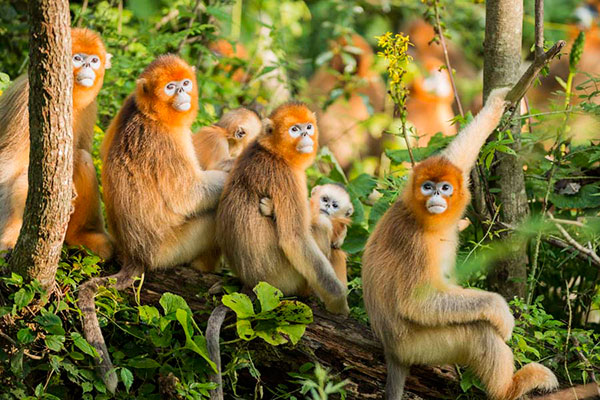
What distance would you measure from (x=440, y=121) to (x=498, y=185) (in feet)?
16.0

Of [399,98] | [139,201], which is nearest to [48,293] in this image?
[139,201]

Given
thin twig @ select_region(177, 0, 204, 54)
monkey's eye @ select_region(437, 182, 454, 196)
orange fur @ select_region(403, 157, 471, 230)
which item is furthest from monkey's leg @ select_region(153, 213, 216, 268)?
thin twig @ select_region(177, 0, 204, 54)

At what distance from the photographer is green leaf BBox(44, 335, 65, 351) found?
4250mm

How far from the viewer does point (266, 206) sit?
4867 mm

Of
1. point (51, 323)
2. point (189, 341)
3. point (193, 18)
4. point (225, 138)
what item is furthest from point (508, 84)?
point (193, 18)

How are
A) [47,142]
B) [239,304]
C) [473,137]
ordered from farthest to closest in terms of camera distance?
[473,137], [239,304], [47,142]

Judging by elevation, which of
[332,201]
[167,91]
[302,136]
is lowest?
[332,201]

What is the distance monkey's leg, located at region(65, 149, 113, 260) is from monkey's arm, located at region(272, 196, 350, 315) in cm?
119

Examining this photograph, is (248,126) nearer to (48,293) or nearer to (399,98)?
(399,98)

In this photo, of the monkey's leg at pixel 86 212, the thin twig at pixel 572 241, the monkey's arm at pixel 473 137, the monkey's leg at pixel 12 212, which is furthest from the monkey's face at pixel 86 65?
the thin twig at pixel 572 241

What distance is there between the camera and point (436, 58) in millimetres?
11367

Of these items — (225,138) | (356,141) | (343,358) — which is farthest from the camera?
(356,141)

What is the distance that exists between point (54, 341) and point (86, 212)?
3.52 feet

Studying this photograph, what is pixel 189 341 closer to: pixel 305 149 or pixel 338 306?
pixel 338 306
